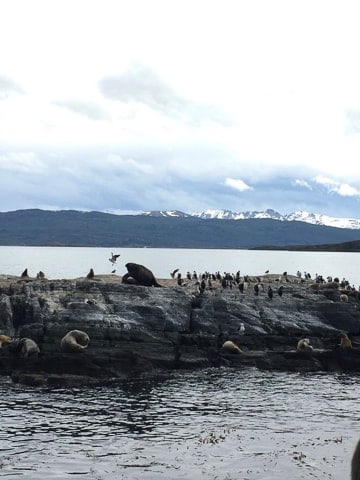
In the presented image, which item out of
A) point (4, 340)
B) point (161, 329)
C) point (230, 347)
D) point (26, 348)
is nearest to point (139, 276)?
point (161, 329)

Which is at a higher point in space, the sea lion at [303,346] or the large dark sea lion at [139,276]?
the large dark sea lion at [139,276]

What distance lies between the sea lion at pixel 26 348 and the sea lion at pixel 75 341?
1.80 meters

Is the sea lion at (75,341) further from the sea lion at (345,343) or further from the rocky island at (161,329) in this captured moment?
the sea lion at (345,343)

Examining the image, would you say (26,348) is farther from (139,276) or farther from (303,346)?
(303,346)

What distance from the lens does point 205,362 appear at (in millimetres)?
42562

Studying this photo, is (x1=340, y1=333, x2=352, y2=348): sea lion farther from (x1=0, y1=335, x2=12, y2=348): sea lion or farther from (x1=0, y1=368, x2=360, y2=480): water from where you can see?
(x1=0, y1=335, x2=12, y2=348): sea lion

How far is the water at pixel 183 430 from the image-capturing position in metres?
21.8

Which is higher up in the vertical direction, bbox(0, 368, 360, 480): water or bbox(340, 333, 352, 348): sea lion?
bbox(340, 333, 352, 348): sea lion

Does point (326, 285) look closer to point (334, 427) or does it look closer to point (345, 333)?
point (345, 333)

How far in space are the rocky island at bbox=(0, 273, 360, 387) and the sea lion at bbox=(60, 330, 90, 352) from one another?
32cm

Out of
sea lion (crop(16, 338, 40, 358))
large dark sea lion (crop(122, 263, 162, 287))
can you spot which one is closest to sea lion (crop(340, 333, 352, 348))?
large dark sea lion (crop(122, 263, 162, 287))

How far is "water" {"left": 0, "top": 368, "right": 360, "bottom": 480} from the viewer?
857 inches

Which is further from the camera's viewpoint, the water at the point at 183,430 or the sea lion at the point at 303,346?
the sea lion at the point at 303,346

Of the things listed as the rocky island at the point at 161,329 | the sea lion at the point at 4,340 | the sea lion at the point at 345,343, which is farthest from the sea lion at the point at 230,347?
the sea lion at the point at 4,340
